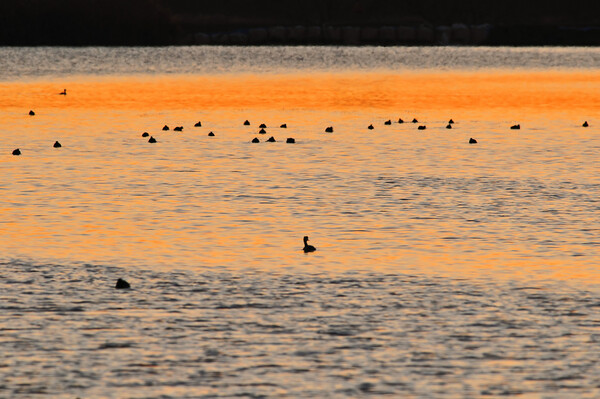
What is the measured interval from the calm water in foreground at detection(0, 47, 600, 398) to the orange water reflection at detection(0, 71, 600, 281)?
9 cm

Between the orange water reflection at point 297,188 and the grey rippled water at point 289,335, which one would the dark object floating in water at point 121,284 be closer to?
the grey rippled water at point 289,335

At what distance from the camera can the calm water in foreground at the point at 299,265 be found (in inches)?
560

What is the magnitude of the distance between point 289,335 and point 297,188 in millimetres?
14507

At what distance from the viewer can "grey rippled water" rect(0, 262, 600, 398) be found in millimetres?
13688

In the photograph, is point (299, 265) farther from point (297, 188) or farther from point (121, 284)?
point (297, 188)

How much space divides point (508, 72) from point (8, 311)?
112m

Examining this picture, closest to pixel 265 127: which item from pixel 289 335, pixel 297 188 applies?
pixel 297 188

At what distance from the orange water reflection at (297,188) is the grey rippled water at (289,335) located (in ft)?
4.68

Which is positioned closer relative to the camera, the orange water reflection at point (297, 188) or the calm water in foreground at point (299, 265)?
the calm water in foreground at point (299, 265)

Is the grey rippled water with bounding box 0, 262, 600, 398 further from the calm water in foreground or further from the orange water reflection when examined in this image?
the orange water reflection

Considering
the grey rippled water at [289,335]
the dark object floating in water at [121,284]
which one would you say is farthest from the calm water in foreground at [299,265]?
the dark object floating in water at [121,284]

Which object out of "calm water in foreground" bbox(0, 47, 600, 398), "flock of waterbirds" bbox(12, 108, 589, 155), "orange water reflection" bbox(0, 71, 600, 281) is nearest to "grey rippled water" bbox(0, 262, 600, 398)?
"calm water in foreground" bbox(0, 47, 600, 398)

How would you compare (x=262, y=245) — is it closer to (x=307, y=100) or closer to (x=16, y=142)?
(x=16, y=142)

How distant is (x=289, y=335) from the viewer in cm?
1568
